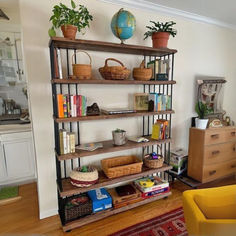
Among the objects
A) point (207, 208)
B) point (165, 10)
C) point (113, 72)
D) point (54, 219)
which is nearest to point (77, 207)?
point (54, 219)

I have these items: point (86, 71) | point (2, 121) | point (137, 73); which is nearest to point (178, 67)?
point (137, 73)

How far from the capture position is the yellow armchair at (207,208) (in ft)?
3.41

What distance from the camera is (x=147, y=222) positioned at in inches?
70.8

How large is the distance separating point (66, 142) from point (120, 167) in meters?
0.65

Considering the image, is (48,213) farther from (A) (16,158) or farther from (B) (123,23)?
(B) (123,23)

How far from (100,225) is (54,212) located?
22.2 inches

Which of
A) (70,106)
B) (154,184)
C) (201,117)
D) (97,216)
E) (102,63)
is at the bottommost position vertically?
(97,216)

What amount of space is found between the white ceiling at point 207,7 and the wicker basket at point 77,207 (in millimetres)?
2372

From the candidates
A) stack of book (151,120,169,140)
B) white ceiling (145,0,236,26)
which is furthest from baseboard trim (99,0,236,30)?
stack of book (151,120,169,140)

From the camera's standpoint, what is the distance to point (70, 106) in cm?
160

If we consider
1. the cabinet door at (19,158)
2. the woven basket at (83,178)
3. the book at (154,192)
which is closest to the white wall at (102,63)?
the woven basket at (83,178)

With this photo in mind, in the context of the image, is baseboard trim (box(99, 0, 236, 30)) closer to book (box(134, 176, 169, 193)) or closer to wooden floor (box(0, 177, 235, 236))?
book (box(134, 176, 169, 193))

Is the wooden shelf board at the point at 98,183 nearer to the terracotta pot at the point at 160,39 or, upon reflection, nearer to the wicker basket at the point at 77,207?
the wicker basket at the point at 77,207

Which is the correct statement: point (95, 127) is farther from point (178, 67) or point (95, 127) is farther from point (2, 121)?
point (2, 121)
